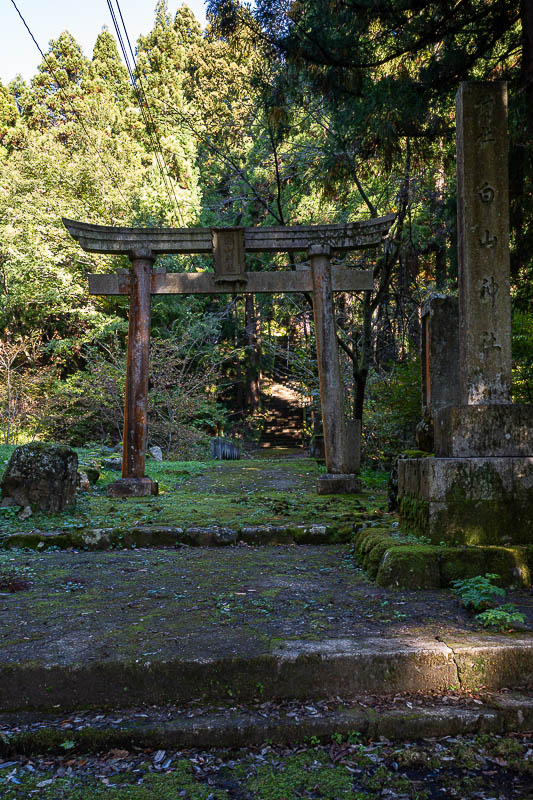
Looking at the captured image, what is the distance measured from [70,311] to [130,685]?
18772 mm

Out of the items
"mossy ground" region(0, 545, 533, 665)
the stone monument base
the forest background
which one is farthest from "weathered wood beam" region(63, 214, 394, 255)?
the stone monument base

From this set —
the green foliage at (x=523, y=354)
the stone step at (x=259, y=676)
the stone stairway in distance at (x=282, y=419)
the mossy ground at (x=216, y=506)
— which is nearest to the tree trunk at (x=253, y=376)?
the stone stairway in distance at (x=282, y=419)

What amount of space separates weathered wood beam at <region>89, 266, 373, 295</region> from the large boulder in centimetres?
320

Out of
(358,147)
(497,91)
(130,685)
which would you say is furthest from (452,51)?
(130,685)

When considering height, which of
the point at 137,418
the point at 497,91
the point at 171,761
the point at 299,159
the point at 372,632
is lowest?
the point at 171,761

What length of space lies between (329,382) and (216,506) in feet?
8.38

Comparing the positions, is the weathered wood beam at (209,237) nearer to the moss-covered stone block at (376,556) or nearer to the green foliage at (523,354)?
the green foliage at (523,354)

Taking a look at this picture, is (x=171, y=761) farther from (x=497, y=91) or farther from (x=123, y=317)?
(x=123, y=317)

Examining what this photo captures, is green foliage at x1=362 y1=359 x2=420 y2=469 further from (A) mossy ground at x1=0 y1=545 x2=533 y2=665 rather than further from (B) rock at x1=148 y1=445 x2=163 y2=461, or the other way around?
(B) rock at x1=148 y1=445 x2=163 y2=461

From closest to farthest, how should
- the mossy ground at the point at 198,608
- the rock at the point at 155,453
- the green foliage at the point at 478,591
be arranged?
the mossy ground at the point at 198,608
the green foliage at the point at 478,591
the rock at the point at 155,453

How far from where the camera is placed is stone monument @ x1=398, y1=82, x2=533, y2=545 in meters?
3.62

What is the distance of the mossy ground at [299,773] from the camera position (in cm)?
173

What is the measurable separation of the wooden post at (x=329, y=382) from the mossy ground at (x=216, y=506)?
0.36 metres

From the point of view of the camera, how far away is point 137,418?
7.74m
